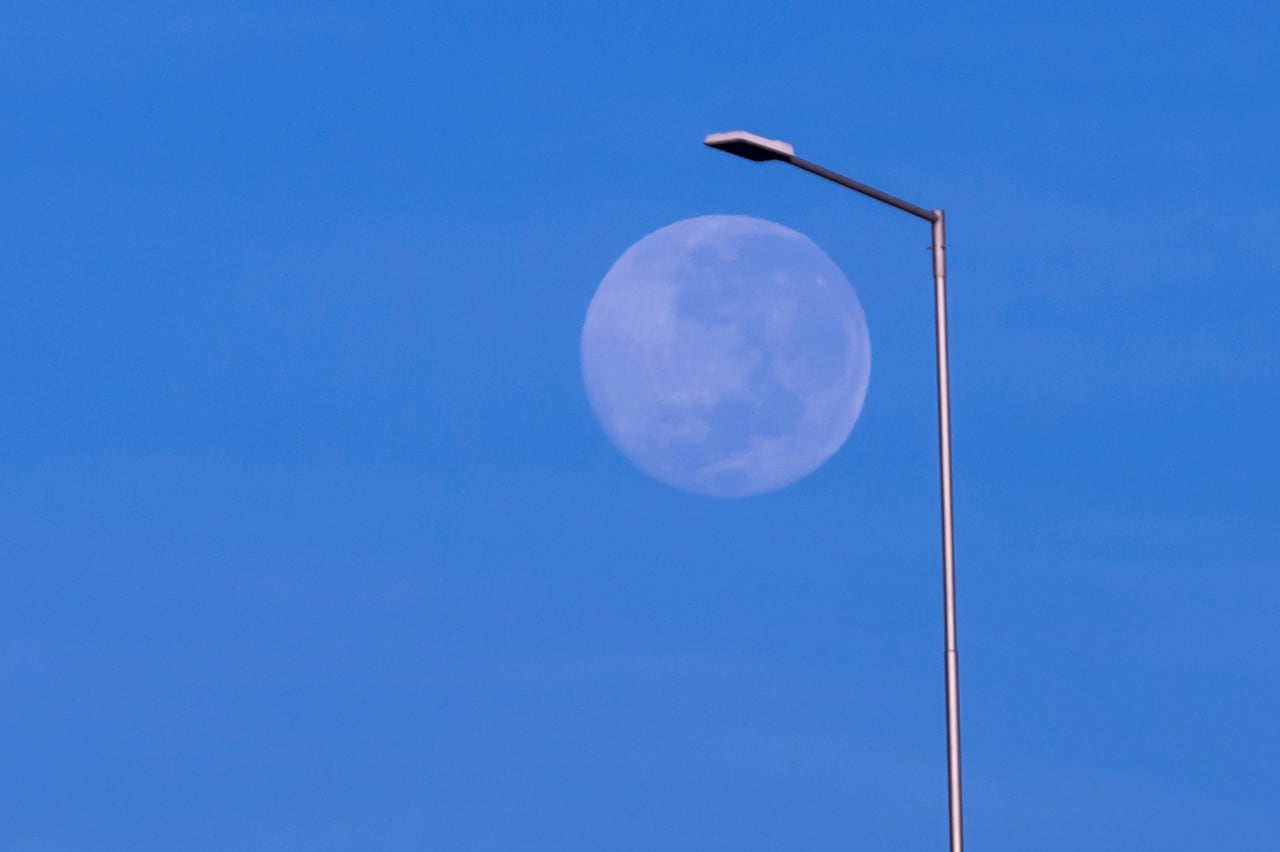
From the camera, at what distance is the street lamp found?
36.5 metres

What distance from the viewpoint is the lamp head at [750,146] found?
36.4 meters

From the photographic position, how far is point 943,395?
123 feet

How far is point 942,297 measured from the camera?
37.8 metres

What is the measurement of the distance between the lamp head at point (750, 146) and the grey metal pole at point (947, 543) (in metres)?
2.19

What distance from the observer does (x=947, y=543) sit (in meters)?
37.3

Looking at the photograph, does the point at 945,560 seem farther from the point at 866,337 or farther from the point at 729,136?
the point at 866,337

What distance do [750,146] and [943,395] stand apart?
131 inches

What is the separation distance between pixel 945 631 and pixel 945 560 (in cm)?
72

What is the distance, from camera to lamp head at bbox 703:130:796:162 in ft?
119

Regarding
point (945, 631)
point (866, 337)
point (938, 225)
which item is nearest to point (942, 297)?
point (938, 225)

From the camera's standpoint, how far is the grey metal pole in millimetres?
36688

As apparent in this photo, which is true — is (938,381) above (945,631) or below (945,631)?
above

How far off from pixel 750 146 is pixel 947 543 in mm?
4535

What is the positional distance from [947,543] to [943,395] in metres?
A: 1.52
